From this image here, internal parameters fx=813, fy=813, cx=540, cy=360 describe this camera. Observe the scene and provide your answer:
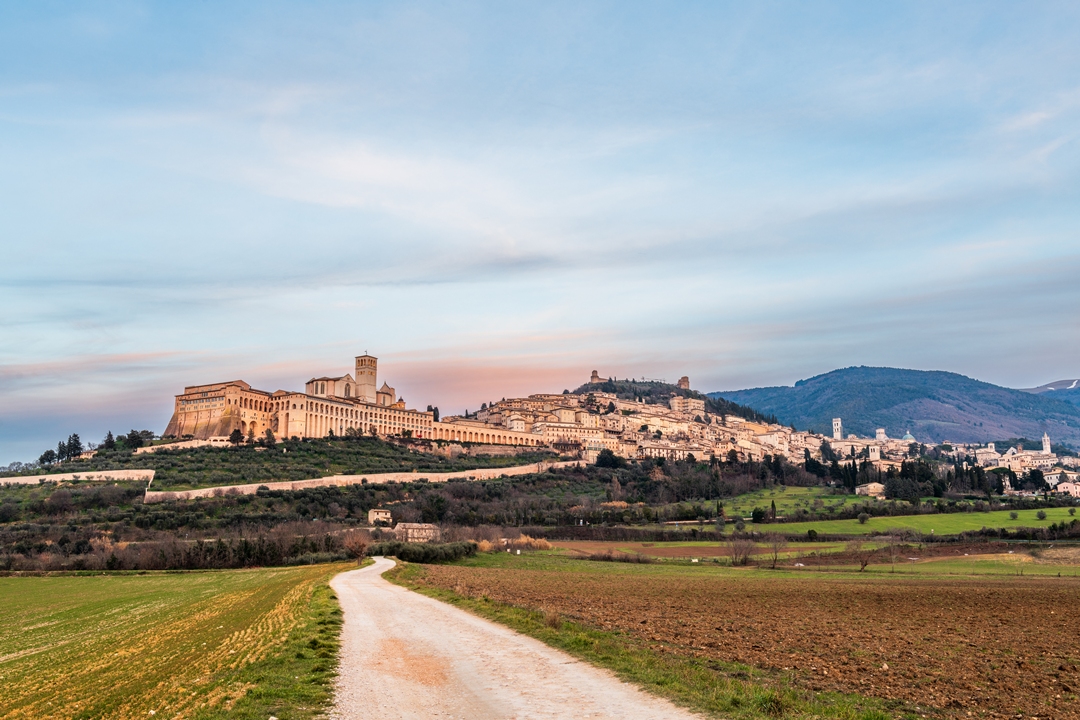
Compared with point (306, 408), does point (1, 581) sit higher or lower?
lower

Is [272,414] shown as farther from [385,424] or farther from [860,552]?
[860,552]

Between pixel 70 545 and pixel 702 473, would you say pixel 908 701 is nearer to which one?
pixel 70 545

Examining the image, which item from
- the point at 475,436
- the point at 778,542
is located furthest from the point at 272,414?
the point at 778,542

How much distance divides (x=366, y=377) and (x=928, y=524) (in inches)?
4473

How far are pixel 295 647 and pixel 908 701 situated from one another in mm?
12258

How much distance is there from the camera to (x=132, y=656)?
810 inches

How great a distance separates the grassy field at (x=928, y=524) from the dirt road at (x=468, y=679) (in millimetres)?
65965

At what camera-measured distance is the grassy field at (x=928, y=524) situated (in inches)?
3123

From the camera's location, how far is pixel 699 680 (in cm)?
1379

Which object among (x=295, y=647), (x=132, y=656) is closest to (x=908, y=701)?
(x=295, y=647)

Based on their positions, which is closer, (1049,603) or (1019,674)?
(1019,674)

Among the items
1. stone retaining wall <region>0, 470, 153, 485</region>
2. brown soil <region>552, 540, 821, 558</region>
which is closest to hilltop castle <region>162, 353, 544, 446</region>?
stone retaining wall <region>0, 470, 153, 485</region>

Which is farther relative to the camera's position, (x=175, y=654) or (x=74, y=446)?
(x=74, y=446)

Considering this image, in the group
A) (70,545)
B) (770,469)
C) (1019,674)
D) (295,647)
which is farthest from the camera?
(770,469)
